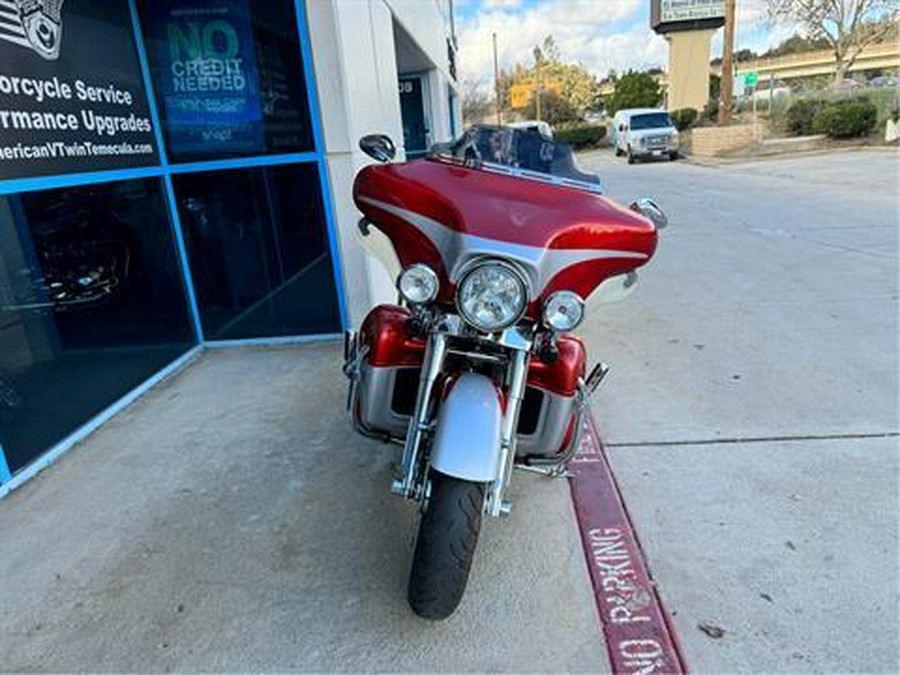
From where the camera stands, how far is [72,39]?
12.2 ft

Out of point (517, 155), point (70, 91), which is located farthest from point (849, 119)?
point (70, 91)

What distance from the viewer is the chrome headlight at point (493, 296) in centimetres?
187

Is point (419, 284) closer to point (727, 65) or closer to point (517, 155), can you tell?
point (517, 155)

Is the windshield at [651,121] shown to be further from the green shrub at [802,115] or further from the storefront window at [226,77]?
the storefront window at [226,77]

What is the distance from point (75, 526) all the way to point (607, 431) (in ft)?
8.26

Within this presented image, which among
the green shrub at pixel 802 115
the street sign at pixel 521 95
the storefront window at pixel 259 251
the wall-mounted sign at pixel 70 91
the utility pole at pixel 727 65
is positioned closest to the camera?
the wall-mounted sign at pixel 70 91

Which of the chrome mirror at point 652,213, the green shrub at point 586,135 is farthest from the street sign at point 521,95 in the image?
the chrome mirror at point 652,213

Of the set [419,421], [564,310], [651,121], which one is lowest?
[419,421]

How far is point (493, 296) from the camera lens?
1.88 metres

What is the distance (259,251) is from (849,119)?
21028 mm

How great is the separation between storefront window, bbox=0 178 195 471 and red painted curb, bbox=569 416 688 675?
108 inches

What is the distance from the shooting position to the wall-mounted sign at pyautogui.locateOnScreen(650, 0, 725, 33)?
3055 cm

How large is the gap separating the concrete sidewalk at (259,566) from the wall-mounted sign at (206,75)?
226 cm

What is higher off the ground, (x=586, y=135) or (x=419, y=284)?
(x=586, y=135)
